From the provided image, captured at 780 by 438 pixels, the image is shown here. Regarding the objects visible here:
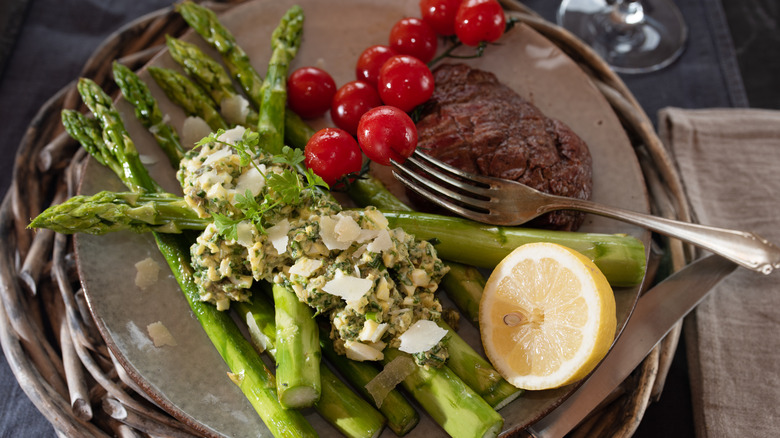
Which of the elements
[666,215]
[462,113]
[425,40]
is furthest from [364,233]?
[666,215]

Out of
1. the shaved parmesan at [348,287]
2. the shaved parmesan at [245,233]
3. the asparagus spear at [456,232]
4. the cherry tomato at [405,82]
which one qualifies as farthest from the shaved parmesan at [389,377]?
the cherry tomato at [405,82]

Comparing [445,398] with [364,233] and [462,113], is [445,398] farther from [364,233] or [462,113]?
[462,113]

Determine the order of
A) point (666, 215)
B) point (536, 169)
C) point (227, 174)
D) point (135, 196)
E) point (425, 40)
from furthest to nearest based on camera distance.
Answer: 1. point (425, 40)
2. point (666, 215)
3. point (536, 169)
4. point (135, 196)
5. point (227, 174)

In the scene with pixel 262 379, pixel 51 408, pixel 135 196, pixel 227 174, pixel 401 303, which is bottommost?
Result: pixel 51 408

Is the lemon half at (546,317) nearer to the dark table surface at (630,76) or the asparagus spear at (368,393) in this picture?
the asparagus spear at (368,393)

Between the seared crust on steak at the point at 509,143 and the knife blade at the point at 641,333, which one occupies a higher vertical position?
the seared crust on steak at the point at 509,143

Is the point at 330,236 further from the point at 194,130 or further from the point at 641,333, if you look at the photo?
the point at 641,333

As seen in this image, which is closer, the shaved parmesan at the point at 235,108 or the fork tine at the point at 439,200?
the fork tine at the point at 439,200

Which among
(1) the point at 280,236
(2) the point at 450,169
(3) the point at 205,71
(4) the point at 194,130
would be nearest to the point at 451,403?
(1) the point at 280,236
